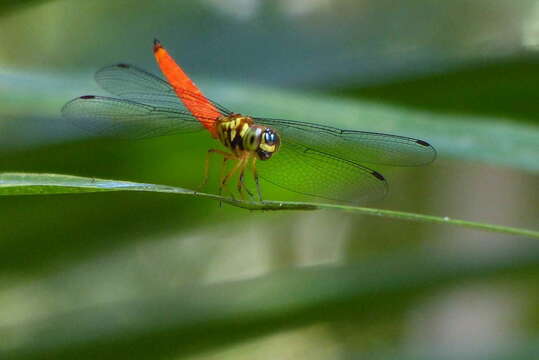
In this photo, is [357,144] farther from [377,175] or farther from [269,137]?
[269,137]

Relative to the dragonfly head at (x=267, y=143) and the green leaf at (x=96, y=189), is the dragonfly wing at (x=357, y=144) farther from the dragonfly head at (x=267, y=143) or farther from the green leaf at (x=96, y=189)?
the green leaf at (x=96, y=189)

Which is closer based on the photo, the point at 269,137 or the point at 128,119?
the point at 128,119

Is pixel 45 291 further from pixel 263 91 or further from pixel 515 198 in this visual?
pixel 515 198

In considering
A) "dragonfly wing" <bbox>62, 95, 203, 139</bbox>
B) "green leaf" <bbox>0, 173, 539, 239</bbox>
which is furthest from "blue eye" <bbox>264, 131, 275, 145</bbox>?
"green leaf" <bbox>0, 173, 539, 239</bbox>

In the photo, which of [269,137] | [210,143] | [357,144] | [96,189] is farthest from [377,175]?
[96,189]

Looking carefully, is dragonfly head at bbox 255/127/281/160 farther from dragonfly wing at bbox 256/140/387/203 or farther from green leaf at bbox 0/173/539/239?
green leaf at bbox 0/173/539/239

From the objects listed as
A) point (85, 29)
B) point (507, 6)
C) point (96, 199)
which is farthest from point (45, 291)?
point (507, 6)
